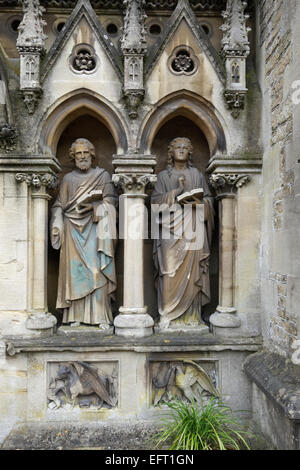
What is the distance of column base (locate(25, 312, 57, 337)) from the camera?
569 centimetres

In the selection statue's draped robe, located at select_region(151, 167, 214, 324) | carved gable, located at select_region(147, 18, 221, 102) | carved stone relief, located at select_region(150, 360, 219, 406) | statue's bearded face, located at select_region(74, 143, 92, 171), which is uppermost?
carved gable, located at select_region(147, 18, 221, 102)

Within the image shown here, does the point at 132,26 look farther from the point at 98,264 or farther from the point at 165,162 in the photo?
the point at 98,264

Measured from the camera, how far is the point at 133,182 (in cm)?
582

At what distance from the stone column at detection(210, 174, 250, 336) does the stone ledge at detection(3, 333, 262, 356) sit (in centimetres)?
25

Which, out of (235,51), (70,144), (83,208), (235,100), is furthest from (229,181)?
(70,144)

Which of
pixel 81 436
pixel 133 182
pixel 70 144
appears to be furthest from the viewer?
pixel 70 144

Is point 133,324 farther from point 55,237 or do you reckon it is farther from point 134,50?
point 134,50

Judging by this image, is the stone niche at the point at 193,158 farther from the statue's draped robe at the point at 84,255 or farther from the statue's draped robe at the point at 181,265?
the statue's draped robe at the point at 84,255

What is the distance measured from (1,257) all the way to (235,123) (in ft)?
12.6

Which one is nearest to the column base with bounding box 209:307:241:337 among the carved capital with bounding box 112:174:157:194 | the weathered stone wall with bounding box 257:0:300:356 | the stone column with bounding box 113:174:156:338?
the weathered stone wall with bounding box 257:0:300:356

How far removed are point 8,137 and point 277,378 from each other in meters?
4.65

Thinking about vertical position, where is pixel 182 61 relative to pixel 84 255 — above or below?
above

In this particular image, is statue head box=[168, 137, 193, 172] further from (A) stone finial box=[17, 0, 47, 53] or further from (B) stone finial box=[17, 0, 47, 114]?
(A) stone finial box=[17, 0, 47, 53]
